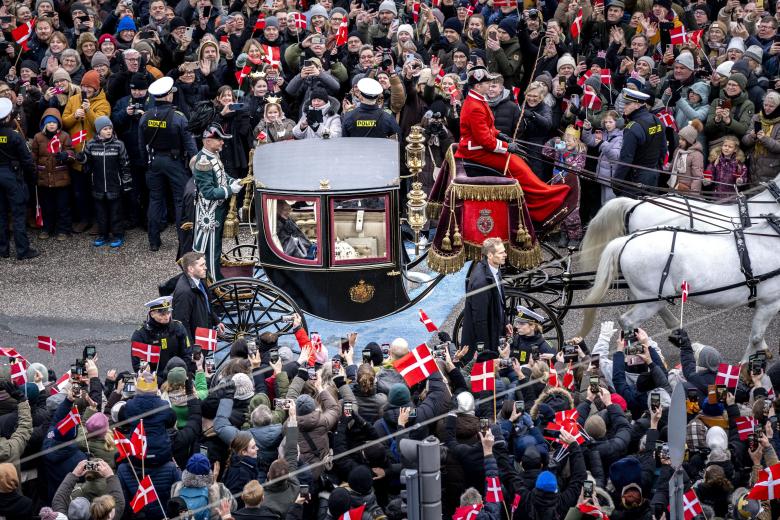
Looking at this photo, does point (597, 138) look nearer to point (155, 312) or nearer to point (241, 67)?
point (241, 67)

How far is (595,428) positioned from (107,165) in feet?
29.6

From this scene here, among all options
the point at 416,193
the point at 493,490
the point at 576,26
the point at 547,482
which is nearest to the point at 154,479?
the point at 493,490

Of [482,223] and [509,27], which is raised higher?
[509,27]

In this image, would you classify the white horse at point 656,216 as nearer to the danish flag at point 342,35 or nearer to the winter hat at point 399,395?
the winter hat at point 399,395

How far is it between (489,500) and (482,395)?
1723 millimetres

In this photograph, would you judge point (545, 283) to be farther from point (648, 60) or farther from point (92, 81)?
point (92, 81)

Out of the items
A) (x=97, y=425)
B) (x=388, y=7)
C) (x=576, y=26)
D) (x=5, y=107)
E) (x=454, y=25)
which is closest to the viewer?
(x=97, y=425)

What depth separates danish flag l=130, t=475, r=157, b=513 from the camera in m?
10.2

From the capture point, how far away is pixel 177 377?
37.8 ft

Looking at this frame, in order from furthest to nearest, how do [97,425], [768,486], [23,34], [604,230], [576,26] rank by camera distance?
[23,34] → [576,26] → [604,230] → [97,425] → [768,486]

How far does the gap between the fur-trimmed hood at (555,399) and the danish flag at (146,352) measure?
3473 millimetres

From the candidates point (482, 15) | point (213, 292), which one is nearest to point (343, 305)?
point (213, 292)

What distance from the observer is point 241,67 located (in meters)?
19.3

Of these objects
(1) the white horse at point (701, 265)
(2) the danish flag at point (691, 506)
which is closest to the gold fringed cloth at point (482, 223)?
(1) the white horse at point (701, 265)
